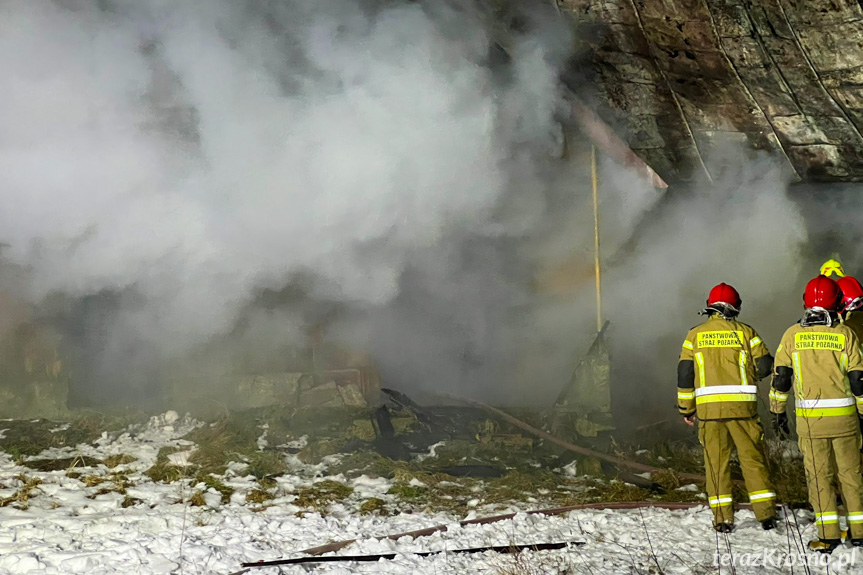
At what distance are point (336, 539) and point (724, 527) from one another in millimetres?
2800

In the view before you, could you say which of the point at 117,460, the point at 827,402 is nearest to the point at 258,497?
the point at 117,460

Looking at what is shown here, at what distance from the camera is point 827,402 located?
4680 mm

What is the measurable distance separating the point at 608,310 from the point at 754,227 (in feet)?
7.62

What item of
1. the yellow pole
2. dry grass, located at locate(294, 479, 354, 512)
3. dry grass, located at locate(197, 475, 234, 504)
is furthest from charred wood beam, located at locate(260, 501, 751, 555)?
the yellow pole

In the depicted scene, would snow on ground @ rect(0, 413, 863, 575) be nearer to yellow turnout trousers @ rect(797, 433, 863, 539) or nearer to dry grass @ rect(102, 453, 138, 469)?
yellow turnout trousers @ rect(797, 433, 863, 539)

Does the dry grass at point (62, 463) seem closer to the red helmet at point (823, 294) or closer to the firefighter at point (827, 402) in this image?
the firefighter at point (827, 402)

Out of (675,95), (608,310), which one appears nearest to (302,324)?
(608,310)

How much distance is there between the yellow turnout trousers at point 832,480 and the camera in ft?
15.1

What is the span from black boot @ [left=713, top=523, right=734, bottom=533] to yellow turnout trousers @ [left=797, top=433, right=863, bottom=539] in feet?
1.98

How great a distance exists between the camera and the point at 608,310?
34.3 feet

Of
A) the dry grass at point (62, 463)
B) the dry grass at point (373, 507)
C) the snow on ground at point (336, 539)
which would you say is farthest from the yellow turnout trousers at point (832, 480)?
the dry grass at point (62, 463)

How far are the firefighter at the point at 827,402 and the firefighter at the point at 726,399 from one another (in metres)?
0.33

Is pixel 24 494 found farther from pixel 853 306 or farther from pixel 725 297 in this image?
pixel 853 306

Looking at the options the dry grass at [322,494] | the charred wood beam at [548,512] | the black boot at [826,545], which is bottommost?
the black boot at [826,545]
